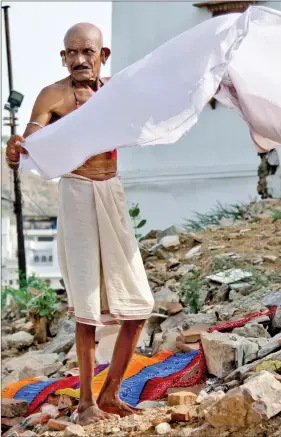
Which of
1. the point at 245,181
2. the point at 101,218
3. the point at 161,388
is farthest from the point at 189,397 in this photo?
the point at 245,181

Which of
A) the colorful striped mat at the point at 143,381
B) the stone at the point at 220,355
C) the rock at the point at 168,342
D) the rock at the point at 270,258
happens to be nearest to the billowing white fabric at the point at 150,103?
the stone at the point at 220,355

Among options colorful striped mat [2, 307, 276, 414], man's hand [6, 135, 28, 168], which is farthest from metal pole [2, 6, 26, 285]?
man's hand [6, 135, 28, 168]

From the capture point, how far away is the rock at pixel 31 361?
7.64 metres

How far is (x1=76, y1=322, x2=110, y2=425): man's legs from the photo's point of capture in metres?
4.58

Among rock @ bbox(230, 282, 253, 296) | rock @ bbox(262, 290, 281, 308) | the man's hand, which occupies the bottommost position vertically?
rock @ bbox(262, 290, 281, 308)

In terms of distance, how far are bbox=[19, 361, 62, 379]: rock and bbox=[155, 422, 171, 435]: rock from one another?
2846mm

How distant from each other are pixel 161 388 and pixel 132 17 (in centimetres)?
832

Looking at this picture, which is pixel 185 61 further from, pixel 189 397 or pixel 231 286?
pixel 231 286

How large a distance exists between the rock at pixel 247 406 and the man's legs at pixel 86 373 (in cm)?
59

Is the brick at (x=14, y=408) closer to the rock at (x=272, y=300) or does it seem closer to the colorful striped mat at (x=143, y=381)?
the colorful striped mat at (x=143, y=381)

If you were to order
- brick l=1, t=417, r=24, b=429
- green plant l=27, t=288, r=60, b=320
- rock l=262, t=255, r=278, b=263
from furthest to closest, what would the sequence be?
green plant l=27, t=288, r=60, b=320 → rock l=262, t=255, r=278, b=263 → brick l=1, t=417, r=24, b=429

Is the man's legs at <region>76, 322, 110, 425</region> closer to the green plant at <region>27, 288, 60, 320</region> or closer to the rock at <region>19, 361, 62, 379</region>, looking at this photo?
the rock at <region>19, 361, 62, 379</region>

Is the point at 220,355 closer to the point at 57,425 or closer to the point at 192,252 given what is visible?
the point at 57,425

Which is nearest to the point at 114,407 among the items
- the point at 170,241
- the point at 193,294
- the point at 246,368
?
the point at 246,368
